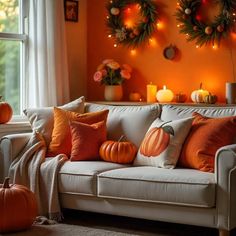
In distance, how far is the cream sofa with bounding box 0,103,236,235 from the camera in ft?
10.8

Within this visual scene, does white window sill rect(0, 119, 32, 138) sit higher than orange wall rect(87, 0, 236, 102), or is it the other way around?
orange wall rect(87, 0, 236, 102)

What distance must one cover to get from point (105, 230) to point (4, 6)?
2423mm

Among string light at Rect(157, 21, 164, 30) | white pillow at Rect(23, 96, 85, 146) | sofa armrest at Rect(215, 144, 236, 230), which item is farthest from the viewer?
string light at Rect(157, 21, 164, 30)

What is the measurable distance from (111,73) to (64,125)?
3.47 ft

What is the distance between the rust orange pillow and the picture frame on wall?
61.1 inches

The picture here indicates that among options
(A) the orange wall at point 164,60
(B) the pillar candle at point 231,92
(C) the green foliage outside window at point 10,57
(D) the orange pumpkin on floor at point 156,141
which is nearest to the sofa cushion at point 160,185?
(D) the orange pumpkin on floor at point 156,141

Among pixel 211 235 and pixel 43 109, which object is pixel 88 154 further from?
pixel 211 235

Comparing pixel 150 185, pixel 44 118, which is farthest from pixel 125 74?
pixel 150 185

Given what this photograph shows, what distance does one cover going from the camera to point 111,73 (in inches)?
204

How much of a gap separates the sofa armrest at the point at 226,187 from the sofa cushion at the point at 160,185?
50 millimetres

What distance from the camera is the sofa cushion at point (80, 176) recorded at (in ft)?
12.4

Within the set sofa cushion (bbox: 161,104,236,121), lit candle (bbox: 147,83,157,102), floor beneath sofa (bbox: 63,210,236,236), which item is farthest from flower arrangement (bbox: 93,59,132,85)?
floor beneath sofa (bbox: 63,210,236,236)

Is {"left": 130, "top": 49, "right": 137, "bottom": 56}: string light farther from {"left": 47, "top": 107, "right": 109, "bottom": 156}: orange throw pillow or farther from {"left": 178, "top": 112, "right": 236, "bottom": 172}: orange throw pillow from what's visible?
{"left": 178, "top": 112, "right": 236, "bottom": 172}: orange throw pillow

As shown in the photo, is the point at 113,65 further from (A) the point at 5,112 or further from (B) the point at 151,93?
(A) the point at 5,112
